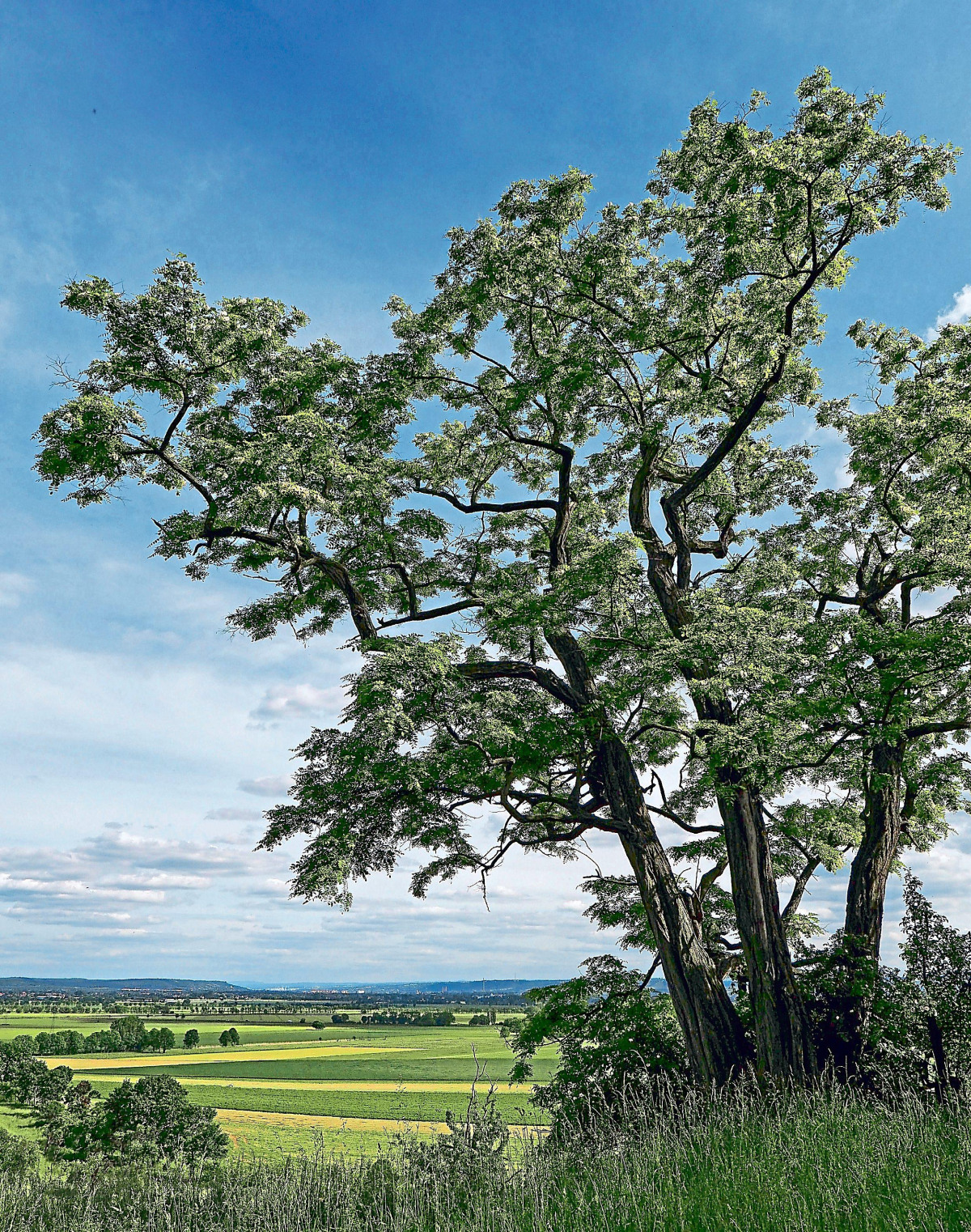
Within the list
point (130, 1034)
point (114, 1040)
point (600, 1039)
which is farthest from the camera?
point (130, 1034)

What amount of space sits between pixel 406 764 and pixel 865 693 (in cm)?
624

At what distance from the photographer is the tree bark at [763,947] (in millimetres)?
10914

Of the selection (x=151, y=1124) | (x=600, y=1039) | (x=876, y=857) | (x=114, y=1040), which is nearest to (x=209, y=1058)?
(x=114, y=1040)

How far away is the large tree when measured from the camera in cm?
1096

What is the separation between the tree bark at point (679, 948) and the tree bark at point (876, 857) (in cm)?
256

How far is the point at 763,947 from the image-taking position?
11617mm

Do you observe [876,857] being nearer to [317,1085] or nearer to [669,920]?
[669,920]

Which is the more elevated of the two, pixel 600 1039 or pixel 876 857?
pixel 876 857

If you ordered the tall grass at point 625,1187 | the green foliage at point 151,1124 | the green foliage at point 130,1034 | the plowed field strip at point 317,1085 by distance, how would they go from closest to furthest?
the tall grass at point 625,1187, the green foliage at point 151,1124, the plowed field strip at point 317,1085, the green foliage at point 130,1034

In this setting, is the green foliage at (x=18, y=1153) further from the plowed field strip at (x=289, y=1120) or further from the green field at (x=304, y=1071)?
the plowed field strip at (x=289, y=1120)

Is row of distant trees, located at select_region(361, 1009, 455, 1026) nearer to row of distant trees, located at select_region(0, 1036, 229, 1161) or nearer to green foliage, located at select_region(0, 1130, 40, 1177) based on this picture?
row of distant trees, located at select_region(0, 1036, 229, 1161)

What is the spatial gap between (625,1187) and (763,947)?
6227 mm

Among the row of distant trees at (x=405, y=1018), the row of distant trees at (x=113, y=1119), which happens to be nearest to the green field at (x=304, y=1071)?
the row of distant trees at (x=405, y=1018)

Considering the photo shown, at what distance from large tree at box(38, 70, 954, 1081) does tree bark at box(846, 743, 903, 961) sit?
1.40 m
